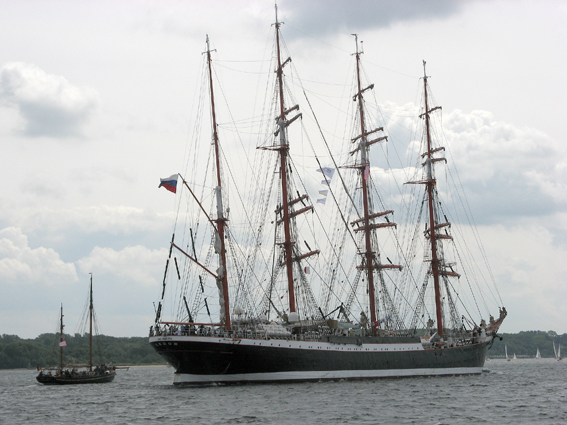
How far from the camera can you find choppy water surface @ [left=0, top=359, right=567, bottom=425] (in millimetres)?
46062

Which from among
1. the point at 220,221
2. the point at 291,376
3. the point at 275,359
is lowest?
the point at 291,376

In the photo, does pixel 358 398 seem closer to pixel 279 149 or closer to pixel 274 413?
pixel 274 413

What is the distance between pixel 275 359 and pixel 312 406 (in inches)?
713

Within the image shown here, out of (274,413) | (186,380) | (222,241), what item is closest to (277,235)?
(222,241)

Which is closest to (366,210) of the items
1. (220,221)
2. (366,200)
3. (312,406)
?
(366,200)

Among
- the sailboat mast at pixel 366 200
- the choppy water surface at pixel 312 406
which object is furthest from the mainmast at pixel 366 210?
the choppy water surface at pixel 312 406

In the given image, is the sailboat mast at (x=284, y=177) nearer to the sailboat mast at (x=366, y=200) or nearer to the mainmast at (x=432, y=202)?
the sailboat mast at (x=366, y=200)

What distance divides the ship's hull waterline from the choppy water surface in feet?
5.60

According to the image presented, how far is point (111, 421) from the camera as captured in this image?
158ft

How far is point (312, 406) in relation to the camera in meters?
51.4

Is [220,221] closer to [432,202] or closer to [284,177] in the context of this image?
[284,177]

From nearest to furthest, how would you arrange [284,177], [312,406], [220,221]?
[312,406] → [220,221] → [284,177]

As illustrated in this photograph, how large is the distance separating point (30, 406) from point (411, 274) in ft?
177

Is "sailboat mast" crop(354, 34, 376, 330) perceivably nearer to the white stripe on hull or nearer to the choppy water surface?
the white stripe on hull
